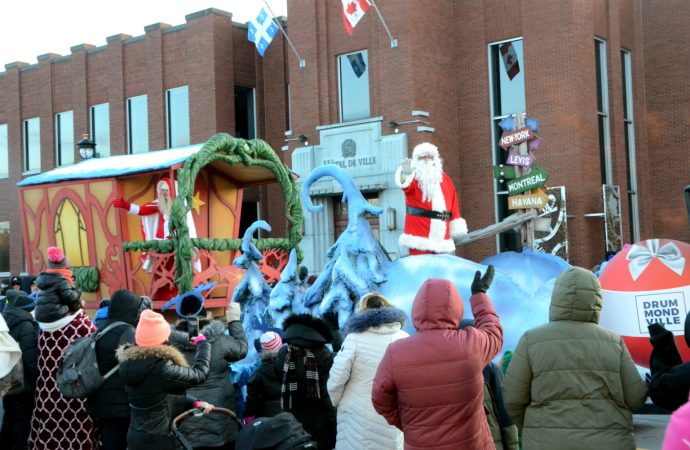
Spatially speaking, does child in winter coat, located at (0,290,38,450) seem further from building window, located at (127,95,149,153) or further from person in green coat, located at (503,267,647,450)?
building window, located at (127,95,149,153)

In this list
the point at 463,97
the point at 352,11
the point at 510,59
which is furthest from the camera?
the point at 463,97

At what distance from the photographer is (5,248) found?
3084 cm

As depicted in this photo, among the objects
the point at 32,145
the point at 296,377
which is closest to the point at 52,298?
the point at 296,377

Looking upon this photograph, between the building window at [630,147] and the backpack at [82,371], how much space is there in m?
20.3

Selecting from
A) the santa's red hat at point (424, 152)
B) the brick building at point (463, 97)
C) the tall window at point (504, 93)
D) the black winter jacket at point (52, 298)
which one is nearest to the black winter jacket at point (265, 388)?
the black winter jacket at point (52, 298)

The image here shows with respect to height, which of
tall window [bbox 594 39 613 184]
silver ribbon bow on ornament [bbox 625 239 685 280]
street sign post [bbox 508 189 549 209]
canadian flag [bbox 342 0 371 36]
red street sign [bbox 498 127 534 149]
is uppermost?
canadian flag [bbox 342 0 371 36]

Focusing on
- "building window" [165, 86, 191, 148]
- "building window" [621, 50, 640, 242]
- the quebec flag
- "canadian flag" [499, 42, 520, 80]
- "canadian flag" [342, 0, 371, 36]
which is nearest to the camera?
"canadian flag" [342, 0, 371, 36]

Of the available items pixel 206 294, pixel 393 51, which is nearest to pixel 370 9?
pixel 393 51

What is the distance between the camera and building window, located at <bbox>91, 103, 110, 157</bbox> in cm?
2852

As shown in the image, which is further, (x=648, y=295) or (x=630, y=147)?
(x=630, y=147)

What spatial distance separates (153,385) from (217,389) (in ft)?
3.98

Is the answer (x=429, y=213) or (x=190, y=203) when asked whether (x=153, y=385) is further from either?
(x=190, y=203)

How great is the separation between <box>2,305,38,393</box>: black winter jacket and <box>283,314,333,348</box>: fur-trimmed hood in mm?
2379

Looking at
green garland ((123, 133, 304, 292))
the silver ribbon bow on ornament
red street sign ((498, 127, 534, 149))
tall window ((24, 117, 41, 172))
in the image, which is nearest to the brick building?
tall window ((24, 117, 41, 172))
